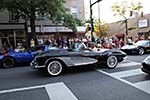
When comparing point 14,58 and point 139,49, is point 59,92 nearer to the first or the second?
point 14,58

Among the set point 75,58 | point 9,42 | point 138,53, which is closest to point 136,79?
point 75,58

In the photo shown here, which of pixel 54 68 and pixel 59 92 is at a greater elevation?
pixel 54 68

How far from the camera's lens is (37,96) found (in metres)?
6.20

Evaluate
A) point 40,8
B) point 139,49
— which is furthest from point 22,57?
point 139,49

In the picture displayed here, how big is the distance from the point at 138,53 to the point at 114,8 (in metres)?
26.8

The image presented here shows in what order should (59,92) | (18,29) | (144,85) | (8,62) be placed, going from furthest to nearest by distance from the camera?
(18,29)
(8,62)
(144,85)
(59,92)

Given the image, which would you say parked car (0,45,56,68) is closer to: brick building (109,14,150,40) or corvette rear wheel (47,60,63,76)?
corvette rear wheel (47,60,63,76)

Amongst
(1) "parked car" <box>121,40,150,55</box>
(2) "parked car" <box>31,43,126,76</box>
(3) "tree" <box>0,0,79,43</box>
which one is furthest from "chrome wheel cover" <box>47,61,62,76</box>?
(3) "tree" <box>0,0,79,43</box>

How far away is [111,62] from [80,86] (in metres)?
3.54

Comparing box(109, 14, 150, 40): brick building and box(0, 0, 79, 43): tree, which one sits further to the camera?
box(109, 14, 150, 40): brick building

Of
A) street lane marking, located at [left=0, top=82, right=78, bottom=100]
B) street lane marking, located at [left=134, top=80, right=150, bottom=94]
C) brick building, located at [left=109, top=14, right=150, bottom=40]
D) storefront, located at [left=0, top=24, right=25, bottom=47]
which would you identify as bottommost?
street lane marking, located at [left=0, top=82, right=78, bottom=100]

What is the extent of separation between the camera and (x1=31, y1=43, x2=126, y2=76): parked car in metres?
8.92

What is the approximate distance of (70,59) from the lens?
9.27 m

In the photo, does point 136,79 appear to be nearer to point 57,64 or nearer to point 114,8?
point 57,64
